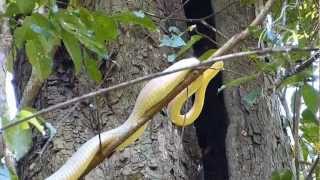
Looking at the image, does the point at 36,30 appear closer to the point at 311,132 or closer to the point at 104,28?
the point at 104,28

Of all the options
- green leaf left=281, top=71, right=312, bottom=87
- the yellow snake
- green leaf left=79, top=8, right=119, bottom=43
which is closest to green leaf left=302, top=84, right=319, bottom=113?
green leaf left=281, top=71, right=312, bottom=87

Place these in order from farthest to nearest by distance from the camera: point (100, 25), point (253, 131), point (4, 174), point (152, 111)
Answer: point (253, 131) → point (100, 25) → point (152, 111) → point (4, 174)

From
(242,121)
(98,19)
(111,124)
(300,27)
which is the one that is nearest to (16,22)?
(98,19)

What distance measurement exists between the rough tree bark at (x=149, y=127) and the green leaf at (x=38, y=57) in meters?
0.19

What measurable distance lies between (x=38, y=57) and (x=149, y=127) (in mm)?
369

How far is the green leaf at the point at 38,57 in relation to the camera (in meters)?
1.42

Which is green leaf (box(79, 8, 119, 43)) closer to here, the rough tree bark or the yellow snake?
the yellow snake

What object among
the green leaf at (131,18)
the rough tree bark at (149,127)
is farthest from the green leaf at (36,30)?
the rough tree bark at (149,127)

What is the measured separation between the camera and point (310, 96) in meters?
1.54

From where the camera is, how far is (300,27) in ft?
6.32

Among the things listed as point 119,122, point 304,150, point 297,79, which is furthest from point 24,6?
point 304,150

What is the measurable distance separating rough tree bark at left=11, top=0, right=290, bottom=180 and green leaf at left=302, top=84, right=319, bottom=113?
10.7 inches

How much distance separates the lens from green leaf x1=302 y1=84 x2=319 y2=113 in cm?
153

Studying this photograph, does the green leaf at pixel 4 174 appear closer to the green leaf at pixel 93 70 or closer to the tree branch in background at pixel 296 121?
the green leaf at pixel 93 70
